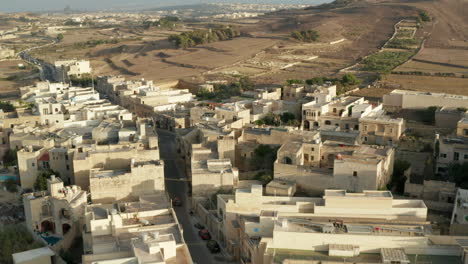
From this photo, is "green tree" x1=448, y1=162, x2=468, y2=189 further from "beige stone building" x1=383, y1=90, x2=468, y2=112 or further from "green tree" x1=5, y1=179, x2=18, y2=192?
"green tree" x1=5, y1=179, x2=18, y2=192

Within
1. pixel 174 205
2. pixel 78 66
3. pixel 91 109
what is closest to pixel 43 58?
pixel 78 66

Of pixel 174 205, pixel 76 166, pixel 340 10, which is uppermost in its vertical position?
pixel 340 10

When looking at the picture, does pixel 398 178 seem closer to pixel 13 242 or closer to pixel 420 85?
pixel 13 242

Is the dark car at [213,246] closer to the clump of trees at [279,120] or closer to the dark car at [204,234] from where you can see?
the dark car at [204,234]

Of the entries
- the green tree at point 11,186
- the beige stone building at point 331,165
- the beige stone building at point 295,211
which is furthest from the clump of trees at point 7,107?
the beige stone building at point 295,211

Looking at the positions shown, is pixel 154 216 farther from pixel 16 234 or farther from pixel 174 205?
pixel 16 234

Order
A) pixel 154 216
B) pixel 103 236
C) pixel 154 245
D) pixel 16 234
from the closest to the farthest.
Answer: pixel 154 245 < pixel 103 236 < pixel 154 216 < pixel 16 234
